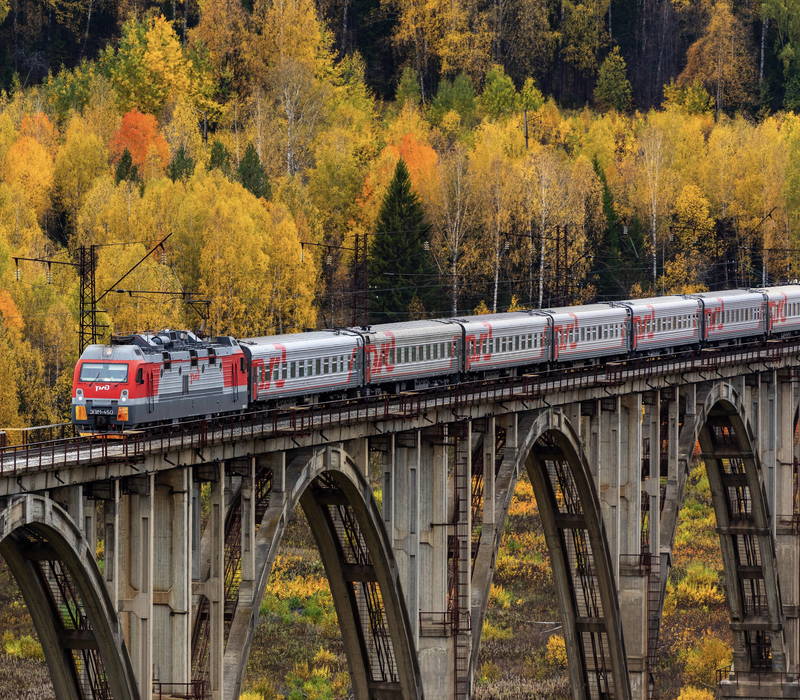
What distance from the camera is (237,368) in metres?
51.1

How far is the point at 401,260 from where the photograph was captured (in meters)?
111

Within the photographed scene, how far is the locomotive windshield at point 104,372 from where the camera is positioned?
46.7 meters

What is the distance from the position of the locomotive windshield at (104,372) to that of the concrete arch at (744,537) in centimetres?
3421

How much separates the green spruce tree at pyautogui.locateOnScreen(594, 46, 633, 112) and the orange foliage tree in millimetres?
50031

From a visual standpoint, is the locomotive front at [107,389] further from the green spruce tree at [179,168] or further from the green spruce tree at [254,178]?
the green spruce tree at [254,178]

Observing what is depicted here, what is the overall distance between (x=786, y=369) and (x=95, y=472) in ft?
148

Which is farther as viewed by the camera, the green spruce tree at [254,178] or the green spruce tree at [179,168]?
the green spruce tree at [254,178]

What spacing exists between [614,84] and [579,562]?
10112 cm

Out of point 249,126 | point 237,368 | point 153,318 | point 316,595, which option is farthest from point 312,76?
point 237,368

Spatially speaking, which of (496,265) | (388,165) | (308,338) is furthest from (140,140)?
(308,338)

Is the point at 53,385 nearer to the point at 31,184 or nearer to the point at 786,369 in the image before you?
the point at 31,184

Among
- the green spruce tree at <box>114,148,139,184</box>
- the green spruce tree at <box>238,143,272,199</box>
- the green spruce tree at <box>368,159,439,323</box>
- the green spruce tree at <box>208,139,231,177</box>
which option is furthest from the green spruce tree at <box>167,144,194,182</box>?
the green spruce tree at <box>368,159,439,323</box>

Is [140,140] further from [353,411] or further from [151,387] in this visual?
[151,387]

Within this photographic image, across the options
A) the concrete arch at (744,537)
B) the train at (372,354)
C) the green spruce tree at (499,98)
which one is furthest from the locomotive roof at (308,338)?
the green spruce tree at (499,98)
